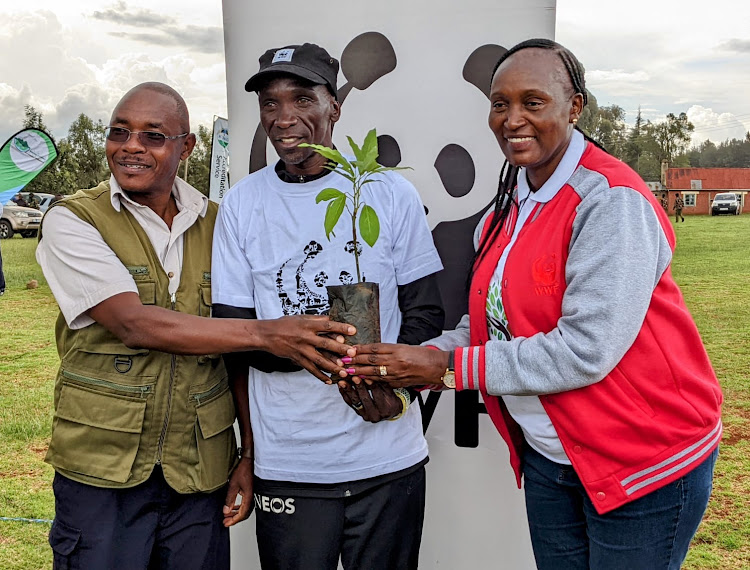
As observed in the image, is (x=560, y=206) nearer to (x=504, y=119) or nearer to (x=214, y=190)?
(x=504, y=119)

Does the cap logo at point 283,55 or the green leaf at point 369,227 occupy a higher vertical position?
the cap logo at point 283,55

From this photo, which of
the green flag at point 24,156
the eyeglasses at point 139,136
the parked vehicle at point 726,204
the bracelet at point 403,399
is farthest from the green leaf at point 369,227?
the parked vehicle at point 726,204

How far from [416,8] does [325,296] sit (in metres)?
1.33

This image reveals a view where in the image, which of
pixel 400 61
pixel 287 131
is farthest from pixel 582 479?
pixel 400 61

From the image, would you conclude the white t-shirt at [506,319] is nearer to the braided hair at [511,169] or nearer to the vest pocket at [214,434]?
the braided hair at [511,169]

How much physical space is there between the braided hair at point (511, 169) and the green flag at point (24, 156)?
9431mm

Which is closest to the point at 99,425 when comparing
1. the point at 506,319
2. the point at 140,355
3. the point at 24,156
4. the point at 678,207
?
the point at 140,355

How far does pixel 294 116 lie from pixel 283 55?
0.63 feet

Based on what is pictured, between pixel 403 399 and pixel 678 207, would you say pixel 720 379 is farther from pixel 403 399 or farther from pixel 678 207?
pixel 678 207

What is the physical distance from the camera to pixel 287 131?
205cm

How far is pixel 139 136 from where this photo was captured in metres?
2.02

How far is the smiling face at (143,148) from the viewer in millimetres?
2012

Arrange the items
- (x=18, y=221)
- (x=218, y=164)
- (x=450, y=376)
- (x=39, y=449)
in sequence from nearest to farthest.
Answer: (x=450, y=376)
(x=218, y=164)
(x=39, y=449)
(x=18, y=221)

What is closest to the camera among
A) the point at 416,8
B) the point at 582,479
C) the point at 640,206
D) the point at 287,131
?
the point at 640,206
